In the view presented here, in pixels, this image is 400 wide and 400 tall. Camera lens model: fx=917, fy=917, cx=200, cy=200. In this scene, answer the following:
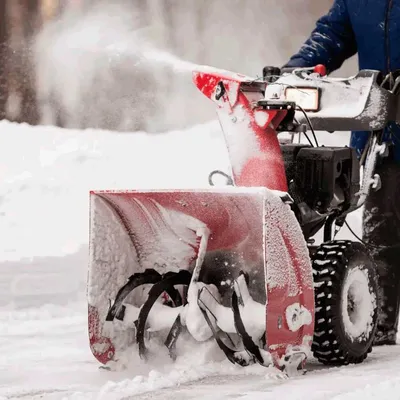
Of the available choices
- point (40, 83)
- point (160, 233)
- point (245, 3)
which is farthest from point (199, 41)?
point (160, 233)

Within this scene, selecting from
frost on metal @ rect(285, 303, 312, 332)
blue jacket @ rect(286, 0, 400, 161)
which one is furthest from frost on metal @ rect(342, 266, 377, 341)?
blue jacket @ rect(286, 0, 400, 161)

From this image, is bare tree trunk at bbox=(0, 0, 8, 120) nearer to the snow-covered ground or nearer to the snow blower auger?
the snow-covered ground

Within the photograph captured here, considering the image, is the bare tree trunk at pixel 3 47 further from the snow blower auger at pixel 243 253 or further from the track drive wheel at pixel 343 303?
Answer: the track drive wheel at pixel 343 303

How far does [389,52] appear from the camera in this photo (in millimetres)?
4445

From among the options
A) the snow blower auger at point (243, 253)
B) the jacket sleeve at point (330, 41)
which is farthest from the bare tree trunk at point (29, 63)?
the snow blower auger at point (243, 253)

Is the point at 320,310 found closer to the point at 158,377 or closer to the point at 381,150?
the point at 158,377

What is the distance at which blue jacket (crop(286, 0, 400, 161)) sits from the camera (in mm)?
4414

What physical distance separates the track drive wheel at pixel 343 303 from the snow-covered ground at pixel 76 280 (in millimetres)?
86

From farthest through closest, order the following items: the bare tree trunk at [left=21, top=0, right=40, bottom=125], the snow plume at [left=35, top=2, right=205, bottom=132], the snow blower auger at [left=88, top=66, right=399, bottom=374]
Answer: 1. the snow plume at [left=35, top=2, right=205, bottom=132]
2. the bare tree trunk at [left=21, top=0, right=40, bottom=125]
3. the snow blower auger at [left=88, top=66, right=399, bottom=374]

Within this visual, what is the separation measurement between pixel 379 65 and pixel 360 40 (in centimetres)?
17

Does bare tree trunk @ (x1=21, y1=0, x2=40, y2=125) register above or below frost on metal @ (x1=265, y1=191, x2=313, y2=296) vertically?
above

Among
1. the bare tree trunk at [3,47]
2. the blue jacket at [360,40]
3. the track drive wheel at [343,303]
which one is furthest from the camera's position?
the bare tree trunk at [3,47]

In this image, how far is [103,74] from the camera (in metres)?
8.63

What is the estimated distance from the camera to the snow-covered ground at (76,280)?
317 centimetres
